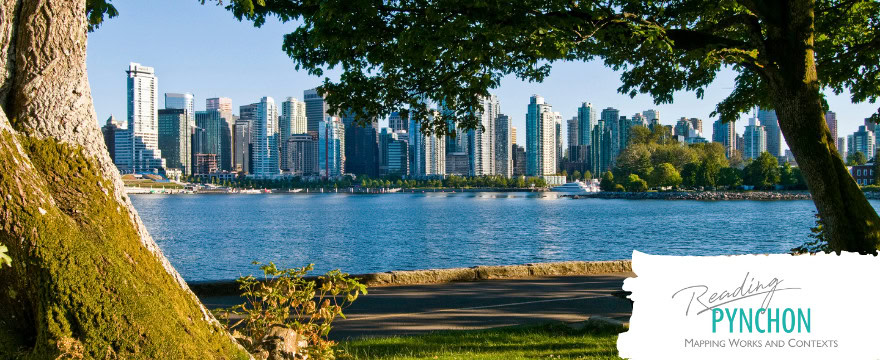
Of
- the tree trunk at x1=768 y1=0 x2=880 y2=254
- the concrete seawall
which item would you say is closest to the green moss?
the concrete seawall

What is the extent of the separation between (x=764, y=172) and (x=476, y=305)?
15616 centimetres

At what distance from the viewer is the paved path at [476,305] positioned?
8.84 metres

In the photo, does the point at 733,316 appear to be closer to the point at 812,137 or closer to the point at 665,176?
the point at 812,137

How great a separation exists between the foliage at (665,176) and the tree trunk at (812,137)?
14299 centimetres

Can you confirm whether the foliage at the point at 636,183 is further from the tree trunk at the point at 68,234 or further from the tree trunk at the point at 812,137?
the tree trunk at the point at 68,234

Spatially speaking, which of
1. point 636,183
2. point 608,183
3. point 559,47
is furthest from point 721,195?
point 559,47

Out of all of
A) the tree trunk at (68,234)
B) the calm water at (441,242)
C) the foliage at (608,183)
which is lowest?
the calm water at (441,242)

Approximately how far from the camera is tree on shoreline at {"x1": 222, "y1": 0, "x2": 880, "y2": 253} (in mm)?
8344

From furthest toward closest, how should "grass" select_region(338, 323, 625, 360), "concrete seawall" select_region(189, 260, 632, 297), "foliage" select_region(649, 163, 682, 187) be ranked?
"foliage" select_region(649, 163, 682, 187)
"concrete seawall" select_region(189, 260, 632, 297)
"grass" select_region(338, 323, 625, 360)

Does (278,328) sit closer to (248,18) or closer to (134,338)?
(134,338)

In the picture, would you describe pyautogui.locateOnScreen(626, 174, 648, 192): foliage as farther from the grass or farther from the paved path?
the grass

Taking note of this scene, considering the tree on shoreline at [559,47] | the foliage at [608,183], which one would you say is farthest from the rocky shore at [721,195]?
the tree on shoreline at [559,47]

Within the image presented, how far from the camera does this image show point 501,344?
7.33 metres

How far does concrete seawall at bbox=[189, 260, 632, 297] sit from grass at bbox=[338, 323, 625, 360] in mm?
4541
